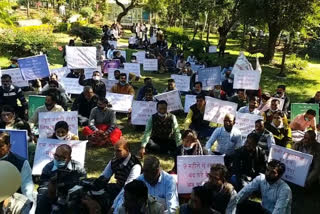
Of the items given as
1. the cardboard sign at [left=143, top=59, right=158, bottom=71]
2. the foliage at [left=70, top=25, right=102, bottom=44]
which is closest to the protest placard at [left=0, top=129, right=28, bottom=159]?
the cardboard sign at [left=143, top=59, right=158, bottom=71]

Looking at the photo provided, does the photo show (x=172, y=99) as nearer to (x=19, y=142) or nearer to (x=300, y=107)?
(x=300, y=107)

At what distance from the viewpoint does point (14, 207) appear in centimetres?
343

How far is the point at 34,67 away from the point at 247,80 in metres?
5.91

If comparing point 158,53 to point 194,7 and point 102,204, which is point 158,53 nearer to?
point 194,7

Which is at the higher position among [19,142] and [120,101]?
[19,142]

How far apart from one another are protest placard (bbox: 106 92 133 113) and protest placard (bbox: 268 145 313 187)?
4.85m

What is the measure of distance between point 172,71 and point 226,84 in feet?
21.2

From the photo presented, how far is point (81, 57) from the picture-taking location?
1155cm

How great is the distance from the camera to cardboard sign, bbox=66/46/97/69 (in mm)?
11453

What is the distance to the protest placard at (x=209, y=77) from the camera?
11.5 m

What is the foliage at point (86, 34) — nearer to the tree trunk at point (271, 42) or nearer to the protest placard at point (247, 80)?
the tree trunk at point (271, 42)

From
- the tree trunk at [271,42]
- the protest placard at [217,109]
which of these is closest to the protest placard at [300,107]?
the protest placard at [217,109]

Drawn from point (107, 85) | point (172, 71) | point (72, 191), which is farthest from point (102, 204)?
point (172, 71)

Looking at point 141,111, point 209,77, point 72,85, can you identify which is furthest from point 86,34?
point 141,111
